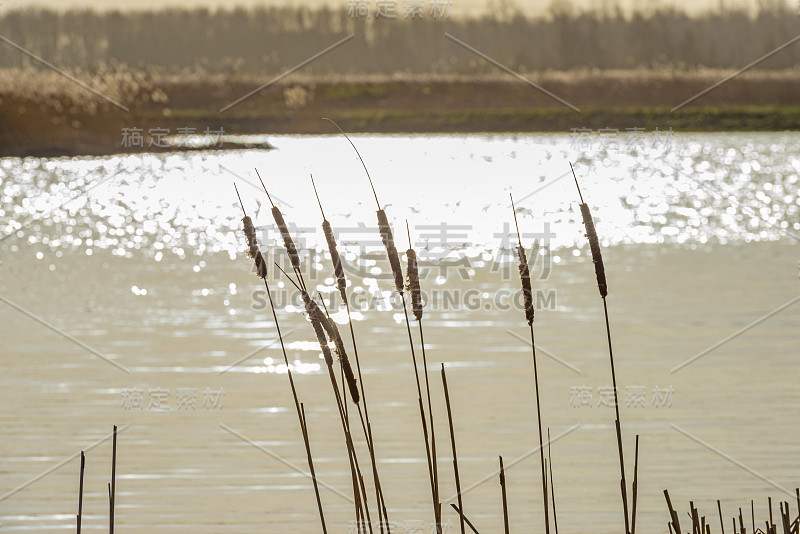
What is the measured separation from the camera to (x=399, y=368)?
583cm

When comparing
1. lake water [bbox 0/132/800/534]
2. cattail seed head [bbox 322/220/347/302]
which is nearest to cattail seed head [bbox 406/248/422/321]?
cattail seed head [bbox 322/220/347/302]

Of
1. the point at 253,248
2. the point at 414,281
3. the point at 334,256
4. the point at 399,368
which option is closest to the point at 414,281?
the point at 414,281

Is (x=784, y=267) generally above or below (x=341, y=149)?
below

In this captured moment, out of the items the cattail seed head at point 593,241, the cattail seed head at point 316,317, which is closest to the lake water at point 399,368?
the cattail seed head at point 316,317

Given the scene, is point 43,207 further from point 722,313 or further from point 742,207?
point 722,313

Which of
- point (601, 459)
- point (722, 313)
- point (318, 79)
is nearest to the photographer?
point (601, 459)

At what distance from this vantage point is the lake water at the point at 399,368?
3.99 m

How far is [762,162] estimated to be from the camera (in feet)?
72.7

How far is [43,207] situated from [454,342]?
980 centimetres

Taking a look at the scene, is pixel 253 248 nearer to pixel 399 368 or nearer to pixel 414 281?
pixel 414 281

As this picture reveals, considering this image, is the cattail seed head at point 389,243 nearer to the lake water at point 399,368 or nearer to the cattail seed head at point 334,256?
the cattail seed head at point 334,256

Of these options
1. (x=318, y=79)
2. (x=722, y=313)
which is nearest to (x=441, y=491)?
(x=722, y=313)

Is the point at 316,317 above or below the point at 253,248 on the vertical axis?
below

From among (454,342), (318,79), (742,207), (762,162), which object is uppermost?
(318,79)
